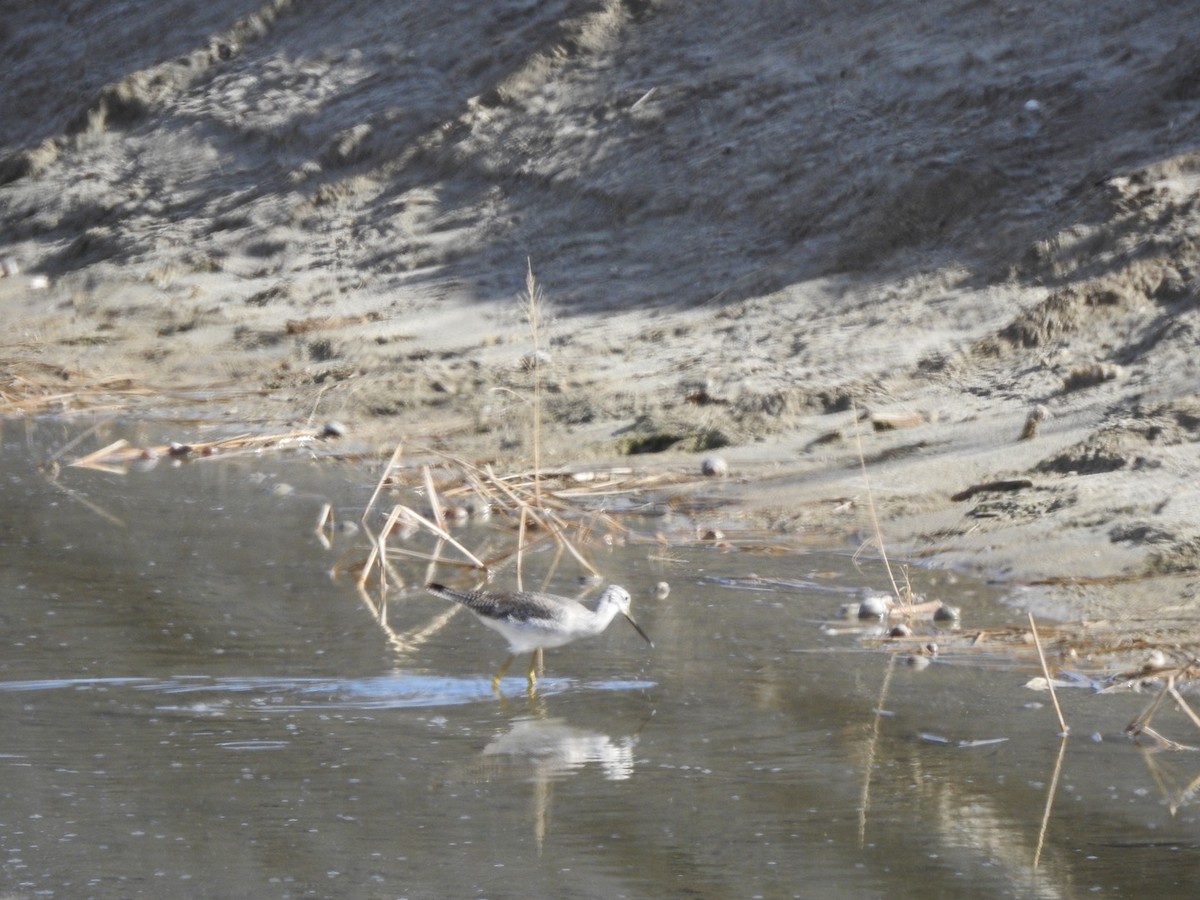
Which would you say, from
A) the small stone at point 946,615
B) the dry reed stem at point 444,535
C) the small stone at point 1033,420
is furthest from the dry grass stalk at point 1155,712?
the small stone at point 1033,420

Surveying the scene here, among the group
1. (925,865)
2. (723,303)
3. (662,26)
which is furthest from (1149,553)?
(662,26)

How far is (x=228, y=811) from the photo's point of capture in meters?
4.46

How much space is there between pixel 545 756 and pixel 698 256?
7393 millimetres

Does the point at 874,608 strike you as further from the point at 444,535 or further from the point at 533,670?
the point at 444,535

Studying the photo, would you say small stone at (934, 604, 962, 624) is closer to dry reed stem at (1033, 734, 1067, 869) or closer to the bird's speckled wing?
dry reed stem at (1033, 734, 1067, 869)

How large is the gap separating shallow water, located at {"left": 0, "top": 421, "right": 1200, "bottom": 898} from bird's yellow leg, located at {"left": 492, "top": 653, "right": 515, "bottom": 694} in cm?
4

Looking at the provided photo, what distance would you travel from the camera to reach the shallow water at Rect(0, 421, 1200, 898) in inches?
163

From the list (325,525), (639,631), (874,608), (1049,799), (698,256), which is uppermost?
(698,256)

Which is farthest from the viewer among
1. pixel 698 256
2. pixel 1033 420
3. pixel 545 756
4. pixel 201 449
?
pixel 698 256

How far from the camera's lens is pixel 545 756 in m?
4.95

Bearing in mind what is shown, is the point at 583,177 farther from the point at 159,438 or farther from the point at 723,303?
the point at 159,438

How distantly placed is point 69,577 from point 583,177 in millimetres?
7005

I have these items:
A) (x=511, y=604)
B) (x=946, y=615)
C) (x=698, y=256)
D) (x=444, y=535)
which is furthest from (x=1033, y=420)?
(x=511, y=604)

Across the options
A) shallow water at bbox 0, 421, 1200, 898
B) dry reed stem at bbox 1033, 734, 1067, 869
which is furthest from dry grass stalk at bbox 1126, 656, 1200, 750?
dry reed stem at bbox 1033, 734, 1067, 869
